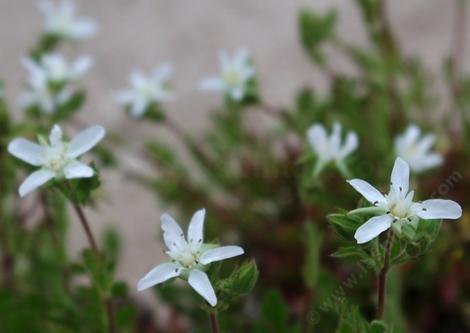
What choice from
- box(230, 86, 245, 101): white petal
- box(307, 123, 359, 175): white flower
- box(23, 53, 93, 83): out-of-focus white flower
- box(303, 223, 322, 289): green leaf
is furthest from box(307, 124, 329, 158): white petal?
box(23, 53, 93, 83): out-of-focus white flower

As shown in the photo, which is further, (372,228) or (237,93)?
(237,93)

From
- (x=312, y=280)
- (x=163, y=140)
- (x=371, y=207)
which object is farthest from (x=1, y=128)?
(x=163, y=140)

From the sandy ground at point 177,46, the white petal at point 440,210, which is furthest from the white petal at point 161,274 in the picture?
the sandy ground at point 177,46

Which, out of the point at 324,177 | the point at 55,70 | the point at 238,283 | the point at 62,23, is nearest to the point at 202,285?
the point at 238,283

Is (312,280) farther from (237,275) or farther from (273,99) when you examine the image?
(273,99)

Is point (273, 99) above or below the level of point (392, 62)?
above

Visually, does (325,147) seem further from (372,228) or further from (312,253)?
(372,228)
